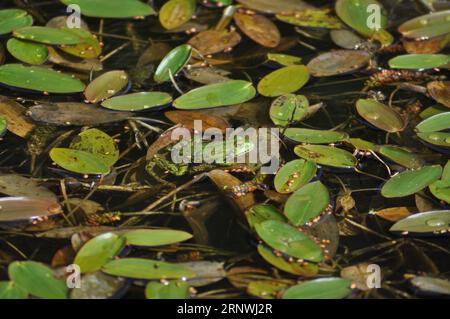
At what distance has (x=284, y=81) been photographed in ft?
6.88

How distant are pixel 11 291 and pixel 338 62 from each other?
1.24m

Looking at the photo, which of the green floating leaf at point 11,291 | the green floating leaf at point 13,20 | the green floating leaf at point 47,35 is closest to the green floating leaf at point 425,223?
the green floating leaf at point 11,291

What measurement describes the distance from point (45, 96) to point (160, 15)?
0.55 metres

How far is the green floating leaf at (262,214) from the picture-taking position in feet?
5.37

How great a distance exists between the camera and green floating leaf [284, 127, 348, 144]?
1867 millimetres

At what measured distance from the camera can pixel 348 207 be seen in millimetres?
1707

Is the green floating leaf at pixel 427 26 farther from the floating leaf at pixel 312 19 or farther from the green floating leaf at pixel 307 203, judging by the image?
the green floating leaf at pixel 307 203

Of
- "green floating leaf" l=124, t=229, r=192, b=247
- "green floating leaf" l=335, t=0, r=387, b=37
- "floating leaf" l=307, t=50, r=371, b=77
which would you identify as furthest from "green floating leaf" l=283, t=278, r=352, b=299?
"green floating leaf" l=335, t=0, r=387, b=37

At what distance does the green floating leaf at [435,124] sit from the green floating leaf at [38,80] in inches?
38.9

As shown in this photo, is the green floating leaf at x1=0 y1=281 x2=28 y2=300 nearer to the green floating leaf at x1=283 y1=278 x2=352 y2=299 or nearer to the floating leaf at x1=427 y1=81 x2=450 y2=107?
the green floating leaf at x1=283 y1=278 x2=352 y2=299

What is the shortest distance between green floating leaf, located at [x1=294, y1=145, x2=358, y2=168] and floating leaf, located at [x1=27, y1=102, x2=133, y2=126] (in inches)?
20.1

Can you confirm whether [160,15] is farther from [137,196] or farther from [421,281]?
[421,281]

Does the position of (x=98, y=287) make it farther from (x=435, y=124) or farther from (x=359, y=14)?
(x=359, y=14)
